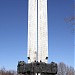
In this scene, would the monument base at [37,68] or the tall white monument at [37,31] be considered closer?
the monument base at [37,68]

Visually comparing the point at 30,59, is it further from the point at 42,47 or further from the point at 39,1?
the point at 39,1

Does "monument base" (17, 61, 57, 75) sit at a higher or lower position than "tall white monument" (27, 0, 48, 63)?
lower

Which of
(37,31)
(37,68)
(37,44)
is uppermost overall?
(37,31)

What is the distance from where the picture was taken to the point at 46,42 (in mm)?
14406

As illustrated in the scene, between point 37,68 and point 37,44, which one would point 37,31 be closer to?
point 37,44

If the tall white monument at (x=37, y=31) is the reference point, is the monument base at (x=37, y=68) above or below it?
below

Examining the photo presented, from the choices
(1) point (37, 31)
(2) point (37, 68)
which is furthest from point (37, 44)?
(2) point (37, 68)

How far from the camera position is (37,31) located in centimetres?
1466

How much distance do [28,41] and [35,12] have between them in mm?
1682

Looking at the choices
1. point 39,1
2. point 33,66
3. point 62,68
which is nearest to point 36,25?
point 39,1

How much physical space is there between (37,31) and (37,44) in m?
0.75

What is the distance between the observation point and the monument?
13477 mm

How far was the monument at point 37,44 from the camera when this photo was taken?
44.2 feet

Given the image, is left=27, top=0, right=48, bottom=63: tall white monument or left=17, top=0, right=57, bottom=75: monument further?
left=27, top=0, right=48, bottom=63: tall white monument
